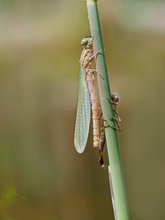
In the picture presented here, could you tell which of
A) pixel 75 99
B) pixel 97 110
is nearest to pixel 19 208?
pixel 75 99

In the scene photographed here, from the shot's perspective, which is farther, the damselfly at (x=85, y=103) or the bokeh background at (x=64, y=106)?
the bokeh background at (x=64, y=106)

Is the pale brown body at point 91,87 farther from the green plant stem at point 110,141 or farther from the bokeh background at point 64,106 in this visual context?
the bokeh background at point 64,106

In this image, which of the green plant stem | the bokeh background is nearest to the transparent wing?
the green plant stem

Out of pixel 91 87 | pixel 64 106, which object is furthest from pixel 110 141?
pixel 64 106

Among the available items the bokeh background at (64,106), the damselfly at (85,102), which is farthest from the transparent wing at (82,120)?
the bokeh background at (64,106)

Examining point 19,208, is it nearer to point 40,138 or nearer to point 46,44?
point 40,138

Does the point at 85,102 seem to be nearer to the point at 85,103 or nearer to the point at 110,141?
the point at 85,103
